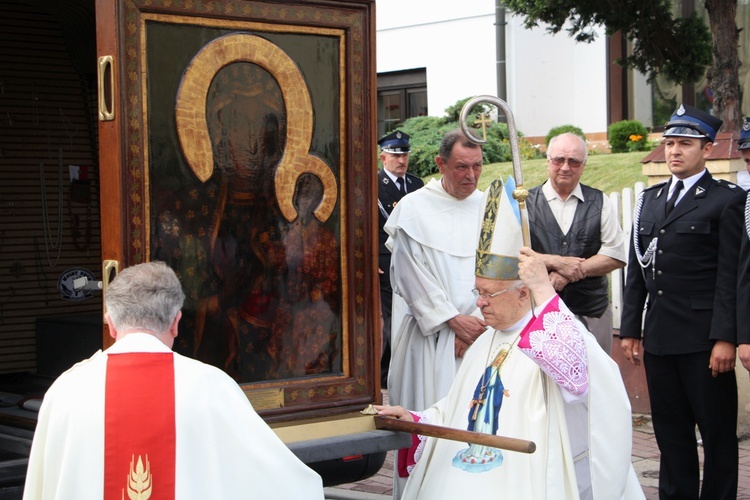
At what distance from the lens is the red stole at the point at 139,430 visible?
294 centimetres

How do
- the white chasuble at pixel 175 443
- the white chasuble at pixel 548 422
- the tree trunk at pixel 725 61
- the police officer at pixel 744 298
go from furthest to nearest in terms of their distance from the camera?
the tree trunk at pixel 725 61, the police officer at pixel 744 298, the white chasuble at pixel 548 422, the white chasuble at pixel 175 443

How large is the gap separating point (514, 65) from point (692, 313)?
40.6 feet

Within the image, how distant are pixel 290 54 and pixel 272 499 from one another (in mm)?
1739

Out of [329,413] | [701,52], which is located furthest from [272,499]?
[701,52]

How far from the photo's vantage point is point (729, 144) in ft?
24.5

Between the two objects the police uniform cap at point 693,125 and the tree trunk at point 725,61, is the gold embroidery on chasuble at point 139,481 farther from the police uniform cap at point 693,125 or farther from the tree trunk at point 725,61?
the tree trunk at point 725,61

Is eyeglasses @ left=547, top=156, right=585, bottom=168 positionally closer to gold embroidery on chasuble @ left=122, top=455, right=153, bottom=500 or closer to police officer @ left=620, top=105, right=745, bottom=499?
police officer @ left=620, top=105, right=745, bottom=499

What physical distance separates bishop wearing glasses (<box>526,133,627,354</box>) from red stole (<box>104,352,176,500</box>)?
295cm

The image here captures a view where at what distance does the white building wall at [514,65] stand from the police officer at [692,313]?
12.0 m

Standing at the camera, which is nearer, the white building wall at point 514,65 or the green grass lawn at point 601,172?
the green grass lawn at point 601,172

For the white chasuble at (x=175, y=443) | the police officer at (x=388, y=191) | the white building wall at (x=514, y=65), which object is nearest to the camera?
the white chasuble at (x=175, y=443)

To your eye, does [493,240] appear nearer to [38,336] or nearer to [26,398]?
[26,398]

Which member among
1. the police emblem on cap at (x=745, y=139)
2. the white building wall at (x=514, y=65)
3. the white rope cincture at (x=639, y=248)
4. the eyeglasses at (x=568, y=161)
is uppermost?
the white building wall at (x=514, y=65)

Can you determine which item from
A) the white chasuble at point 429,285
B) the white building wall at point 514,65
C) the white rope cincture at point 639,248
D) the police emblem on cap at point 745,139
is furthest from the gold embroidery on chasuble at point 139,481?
the white building wall at point 514,65
